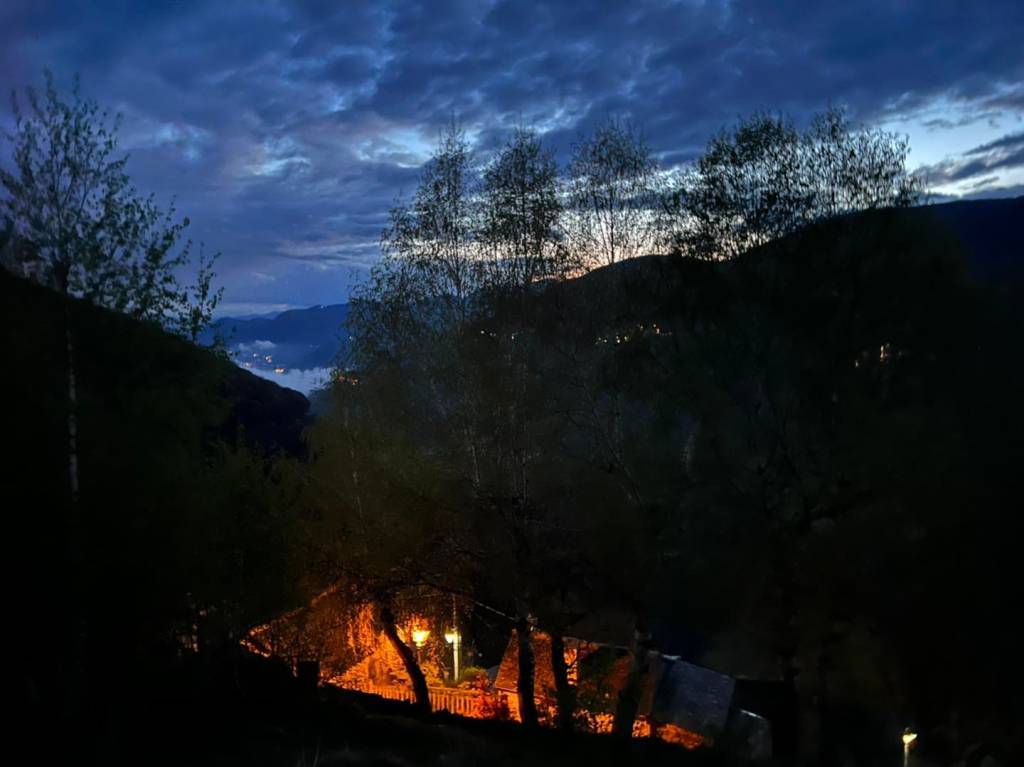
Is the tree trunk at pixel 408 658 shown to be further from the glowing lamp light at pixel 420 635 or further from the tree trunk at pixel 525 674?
the tree trunk at pixel 525 674

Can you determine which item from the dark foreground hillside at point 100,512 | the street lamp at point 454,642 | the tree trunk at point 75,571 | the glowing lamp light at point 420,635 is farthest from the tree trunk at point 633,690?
the tree trunk at point 75,571

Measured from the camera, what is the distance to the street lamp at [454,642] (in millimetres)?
20844

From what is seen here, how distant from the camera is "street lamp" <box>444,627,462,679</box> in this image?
20.8m

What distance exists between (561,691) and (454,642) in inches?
303

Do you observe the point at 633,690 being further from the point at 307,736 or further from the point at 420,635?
the point at 420,635

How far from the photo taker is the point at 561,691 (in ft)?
48.3

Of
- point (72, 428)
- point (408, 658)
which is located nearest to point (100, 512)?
point (72, 428)

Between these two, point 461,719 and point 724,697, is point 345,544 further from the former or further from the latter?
point 724,697

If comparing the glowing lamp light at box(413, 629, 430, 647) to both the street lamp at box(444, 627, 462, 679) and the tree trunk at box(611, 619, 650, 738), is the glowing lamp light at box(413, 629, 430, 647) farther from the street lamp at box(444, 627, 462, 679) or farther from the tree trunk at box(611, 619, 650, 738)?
the tree trunk at box(611, 619, 650, 738)

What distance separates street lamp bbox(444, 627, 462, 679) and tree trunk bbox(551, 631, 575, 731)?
449 cm

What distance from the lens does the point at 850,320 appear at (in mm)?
15211

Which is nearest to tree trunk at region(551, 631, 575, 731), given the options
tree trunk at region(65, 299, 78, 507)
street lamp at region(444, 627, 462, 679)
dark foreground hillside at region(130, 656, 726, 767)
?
dark foreground hillside at region(130, 656, 726, 767)

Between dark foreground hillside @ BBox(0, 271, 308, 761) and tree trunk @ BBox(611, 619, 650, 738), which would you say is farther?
tree trunk @ BBox(611, 619, 650, 738)

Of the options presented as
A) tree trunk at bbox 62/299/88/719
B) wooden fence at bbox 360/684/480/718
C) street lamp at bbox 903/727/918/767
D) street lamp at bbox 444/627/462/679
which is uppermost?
tree trunk at bbox 62/299/88/719
